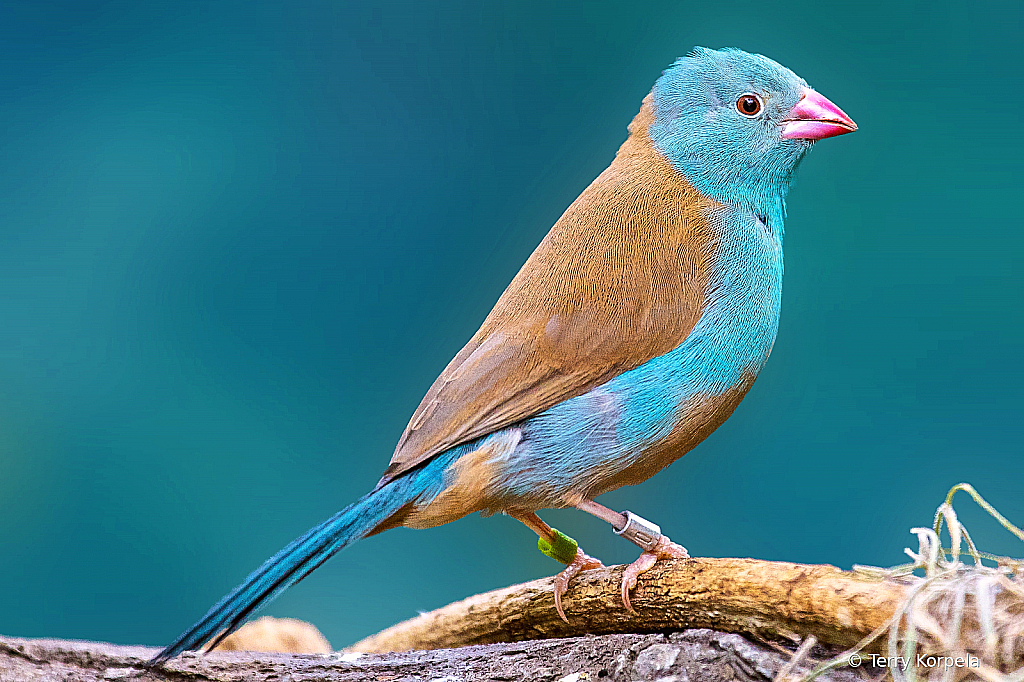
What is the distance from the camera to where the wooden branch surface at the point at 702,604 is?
1.54m

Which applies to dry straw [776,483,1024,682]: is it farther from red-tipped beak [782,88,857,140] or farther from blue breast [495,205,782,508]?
red-tipped beak [782,88,857,140]

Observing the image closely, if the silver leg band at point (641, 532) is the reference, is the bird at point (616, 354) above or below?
above

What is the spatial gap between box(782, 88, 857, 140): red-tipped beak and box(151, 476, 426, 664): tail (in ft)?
4.35

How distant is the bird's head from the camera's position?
Result: 215cm

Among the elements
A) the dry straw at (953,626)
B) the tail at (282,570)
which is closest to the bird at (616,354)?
the tail at (282,570)

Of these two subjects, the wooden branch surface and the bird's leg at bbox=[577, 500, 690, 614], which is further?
the bird's leg at bbox=[577, 500, 690, 614]

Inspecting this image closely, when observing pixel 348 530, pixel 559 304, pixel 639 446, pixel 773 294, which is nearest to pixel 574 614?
pixel 639 446

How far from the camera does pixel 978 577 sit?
1454 mm

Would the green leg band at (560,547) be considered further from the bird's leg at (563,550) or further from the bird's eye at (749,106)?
the bird's eye at (749,106)

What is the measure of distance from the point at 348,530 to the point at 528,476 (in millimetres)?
396

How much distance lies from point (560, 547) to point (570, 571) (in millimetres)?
61

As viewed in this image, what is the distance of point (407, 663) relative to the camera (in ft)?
6.45

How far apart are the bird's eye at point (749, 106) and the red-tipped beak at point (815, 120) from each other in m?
0.08

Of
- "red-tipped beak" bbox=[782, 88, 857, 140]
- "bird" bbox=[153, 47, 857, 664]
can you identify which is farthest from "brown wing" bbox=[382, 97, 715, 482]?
"red-tipped beak" bbox=[782, 88, 857, 140]
